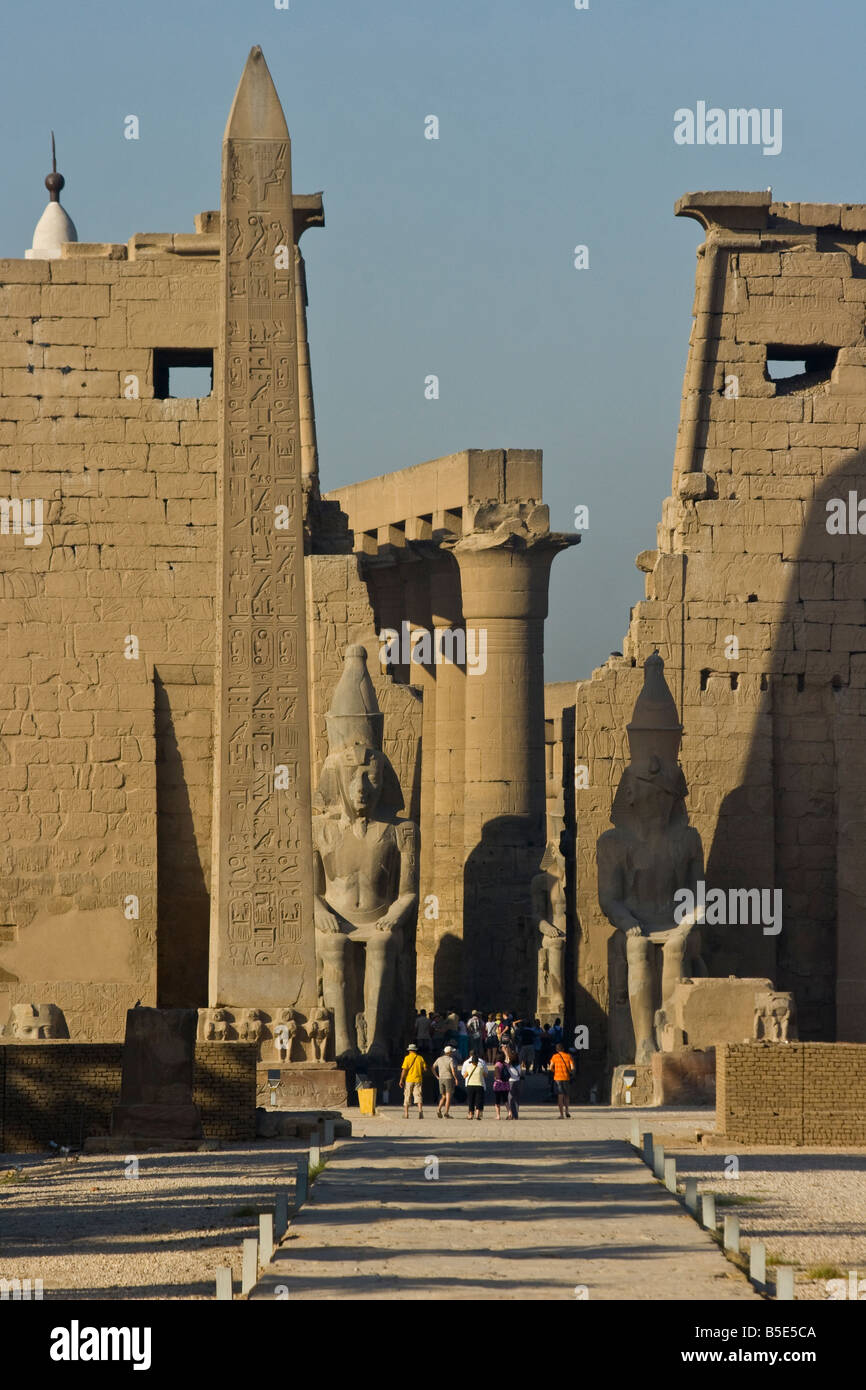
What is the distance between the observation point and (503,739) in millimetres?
27219

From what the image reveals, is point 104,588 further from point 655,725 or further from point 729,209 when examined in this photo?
point 729,209

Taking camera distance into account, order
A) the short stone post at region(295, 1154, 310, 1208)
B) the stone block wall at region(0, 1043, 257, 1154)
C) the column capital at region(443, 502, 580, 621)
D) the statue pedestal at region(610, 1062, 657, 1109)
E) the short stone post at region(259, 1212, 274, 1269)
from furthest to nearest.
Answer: the column capital at region(443, 502, 580, 621) < the statue pedestal at region(610, 1062, 657, 1109) < the stone block wall at region(0, 1043, 257, 1154) < the short stone post at region(295, 1154, 310, 1208) < the short stone post at region(259, 1212, 274, 1269)

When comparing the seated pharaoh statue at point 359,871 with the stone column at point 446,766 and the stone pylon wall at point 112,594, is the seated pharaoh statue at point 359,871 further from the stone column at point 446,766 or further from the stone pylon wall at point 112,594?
the stone column at point 446,766

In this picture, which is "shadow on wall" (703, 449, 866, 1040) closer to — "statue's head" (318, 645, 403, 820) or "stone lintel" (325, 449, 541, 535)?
"statue's head" (318, 645, 403, 820)

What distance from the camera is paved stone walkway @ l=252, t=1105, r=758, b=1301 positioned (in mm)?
9312

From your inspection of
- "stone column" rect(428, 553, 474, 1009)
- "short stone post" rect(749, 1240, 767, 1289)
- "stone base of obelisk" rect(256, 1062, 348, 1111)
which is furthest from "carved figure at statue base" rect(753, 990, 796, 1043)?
"stone column" rect(428, 553, 474, 1009)

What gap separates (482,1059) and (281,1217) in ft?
25.9

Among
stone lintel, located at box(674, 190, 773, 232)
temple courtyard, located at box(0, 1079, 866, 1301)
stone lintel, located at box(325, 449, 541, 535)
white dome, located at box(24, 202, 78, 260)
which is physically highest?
white dome, located at box(24, 202, 78, 260)

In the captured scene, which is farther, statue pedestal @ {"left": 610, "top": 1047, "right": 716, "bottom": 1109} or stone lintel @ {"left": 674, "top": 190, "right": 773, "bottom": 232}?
stone lintel @ {"left": 674, "top": 190, "right": 773, "bottom": 232}

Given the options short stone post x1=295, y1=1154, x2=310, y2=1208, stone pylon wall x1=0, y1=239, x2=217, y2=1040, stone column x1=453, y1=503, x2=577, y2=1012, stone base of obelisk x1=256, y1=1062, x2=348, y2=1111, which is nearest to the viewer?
short stone post x1=295, y1=1154, x2=310, y2=1208

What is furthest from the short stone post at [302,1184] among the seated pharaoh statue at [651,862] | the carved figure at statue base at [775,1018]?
the seated pharaoh statue at [651,862]

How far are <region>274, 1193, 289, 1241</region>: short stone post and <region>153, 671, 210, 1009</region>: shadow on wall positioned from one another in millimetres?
11148

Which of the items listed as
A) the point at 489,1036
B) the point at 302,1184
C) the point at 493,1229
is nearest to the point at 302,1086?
the point at 489,1036

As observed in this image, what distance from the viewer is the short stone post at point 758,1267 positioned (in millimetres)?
9531
